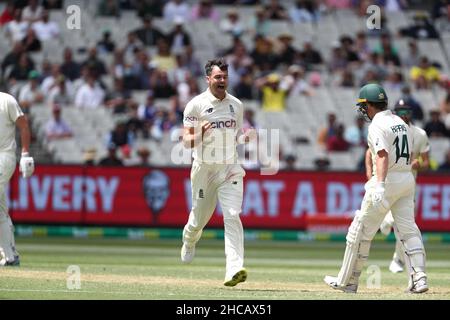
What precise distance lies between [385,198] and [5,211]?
5.19 meters

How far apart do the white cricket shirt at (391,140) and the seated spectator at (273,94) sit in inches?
586

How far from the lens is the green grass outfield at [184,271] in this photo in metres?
12.4

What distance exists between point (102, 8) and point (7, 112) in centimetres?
1473

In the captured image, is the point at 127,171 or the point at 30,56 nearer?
the point at 127,171

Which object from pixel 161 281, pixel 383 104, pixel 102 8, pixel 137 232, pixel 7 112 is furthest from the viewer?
pixel 102 8

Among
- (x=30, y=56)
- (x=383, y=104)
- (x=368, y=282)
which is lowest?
(x=368, y=282)

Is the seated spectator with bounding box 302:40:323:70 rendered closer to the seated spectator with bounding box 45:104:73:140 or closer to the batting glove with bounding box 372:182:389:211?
the seated spectator with bounding box 45:104:73:140

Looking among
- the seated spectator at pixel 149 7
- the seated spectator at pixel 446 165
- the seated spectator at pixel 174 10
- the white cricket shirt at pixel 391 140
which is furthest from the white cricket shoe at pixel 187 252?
the seated spectator at pixel 174 10

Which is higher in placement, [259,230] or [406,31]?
[406,31]

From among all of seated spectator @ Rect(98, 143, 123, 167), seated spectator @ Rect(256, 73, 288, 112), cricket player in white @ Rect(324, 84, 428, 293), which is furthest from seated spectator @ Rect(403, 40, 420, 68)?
cricket player in white @ Rect(324, 84, 428, 293)

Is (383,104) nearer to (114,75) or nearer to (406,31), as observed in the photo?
(114,75)

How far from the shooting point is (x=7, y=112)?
15141 mm

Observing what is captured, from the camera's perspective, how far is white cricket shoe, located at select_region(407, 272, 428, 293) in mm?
12648

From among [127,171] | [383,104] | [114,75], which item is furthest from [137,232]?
[383,104]
